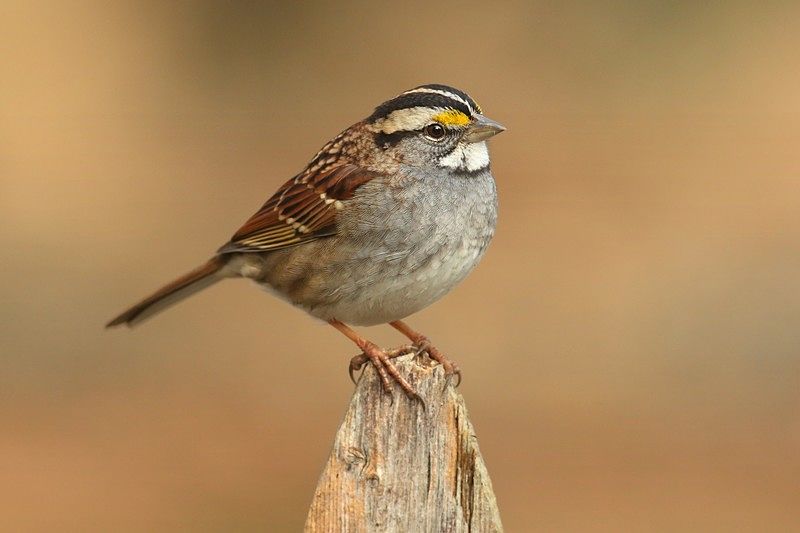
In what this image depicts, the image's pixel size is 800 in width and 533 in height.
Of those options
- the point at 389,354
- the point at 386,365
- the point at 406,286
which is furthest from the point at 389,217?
the point at 386,365

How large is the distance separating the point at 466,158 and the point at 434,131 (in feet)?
0.61

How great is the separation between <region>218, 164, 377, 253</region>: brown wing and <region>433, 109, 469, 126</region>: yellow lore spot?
38 centimetres

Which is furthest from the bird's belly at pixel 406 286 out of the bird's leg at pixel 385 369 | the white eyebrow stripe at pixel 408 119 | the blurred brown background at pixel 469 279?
the blurred brown background at pixel 469 279

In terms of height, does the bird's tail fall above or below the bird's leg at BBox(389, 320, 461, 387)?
above

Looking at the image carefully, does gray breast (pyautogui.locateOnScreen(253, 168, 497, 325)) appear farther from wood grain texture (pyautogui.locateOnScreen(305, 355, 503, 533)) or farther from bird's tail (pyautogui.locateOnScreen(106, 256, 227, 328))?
wood grain texture (pyautogui.locateOnScreen(305, 355, 503, 533))

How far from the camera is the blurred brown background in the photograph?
855 centimetres

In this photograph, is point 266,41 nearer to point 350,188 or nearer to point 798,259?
point 798,259

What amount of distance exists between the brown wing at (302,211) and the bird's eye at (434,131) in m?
0.30

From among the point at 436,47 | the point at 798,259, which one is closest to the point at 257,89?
the point at 436,47

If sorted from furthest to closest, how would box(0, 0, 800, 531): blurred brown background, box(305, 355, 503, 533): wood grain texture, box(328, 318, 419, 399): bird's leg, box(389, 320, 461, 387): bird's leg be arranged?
box(0, 0, 800, 531): blurred brown background
box(389, 320, 461, 387): bird's leg
box(328, 318, 419, 399): bird's leg
box(305, 355, 503, 533): wood grain texture

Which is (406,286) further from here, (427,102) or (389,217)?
(427,102)

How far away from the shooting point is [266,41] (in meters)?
13.5

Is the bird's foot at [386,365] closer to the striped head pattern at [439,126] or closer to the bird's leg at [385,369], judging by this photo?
the bird's leg at [385,369]

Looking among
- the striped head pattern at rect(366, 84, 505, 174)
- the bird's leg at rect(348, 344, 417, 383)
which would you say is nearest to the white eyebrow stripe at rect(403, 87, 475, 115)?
the striped head pattern at rect(366, 84, 505, 174)
